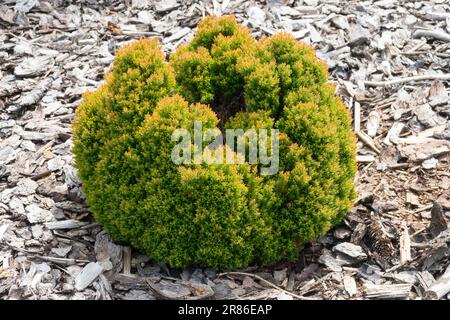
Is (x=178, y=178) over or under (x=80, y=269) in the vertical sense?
over

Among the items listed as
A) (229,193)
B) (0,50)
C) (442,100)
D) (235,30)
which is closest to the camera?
(229,193)

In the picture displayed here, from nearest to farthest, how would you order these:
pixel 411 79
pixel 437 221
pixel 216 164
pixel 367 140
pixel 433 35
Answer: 1. pixel 216 164
2. pixel 437 221
3. pixel 367 140
4. pixel 411 79
5. pixel 433 35

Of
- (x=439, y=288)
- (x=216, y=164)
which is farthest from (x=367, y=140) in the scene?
(x=216, y=164)

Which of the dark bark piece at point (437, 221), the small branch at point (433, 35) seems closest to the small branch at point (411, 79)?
the small branch at point (433, 35)

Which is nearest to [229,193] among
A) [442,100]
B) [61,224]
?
[61,224]

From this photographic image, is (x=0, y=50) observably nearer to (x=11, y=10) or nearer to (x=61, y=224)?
(x=11, y=10)

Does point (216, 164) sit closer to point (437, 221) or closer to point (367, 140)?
point (437, 221)
